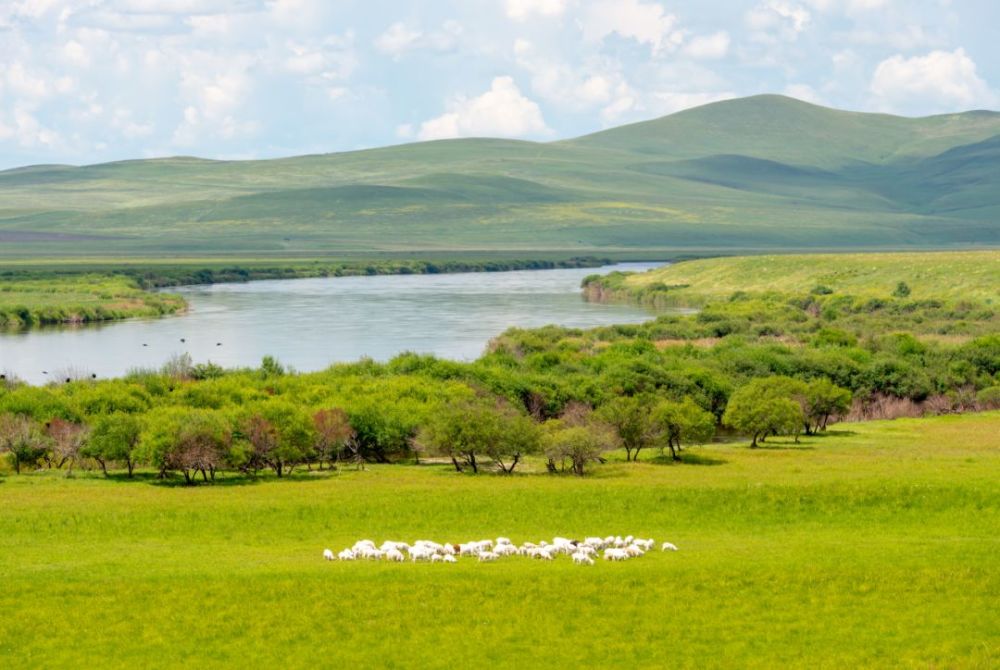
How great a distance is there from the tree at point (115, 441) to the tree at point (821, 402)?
2770 centimetres

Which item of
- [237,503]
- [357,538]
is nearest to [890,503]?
[357,538]

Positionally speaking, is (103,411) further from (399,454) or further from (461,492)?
(461,492)

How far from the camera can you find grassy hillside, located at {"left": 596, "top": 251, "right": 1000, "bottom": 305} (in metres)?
132

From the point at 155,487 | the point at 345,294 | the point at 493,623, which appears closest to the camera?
the point at 493,623

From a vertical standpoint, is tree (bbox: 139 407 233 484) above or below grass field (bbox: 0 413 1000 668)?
above

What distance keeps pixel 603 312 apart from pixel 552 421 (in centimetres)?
7461

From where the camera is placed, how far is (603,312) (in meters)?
132

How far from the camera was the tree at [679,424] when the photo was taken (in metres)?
57.0

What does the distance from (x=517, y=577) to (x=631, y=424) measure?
24.7m

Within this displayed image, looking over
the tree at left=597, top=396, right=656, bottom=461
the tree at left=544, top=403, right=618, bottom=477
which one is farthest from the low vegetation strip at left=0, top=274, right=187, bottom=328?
the tree at left=544, top=403, right=618, bottom=477

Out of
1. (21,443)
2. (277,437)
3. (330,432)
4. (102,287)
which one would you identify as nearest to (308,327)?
(102,287)

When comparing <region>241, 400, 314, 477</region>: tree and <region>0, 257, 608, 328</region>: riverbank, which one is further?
<region>0, 257, 608, 328</region>: riverbank

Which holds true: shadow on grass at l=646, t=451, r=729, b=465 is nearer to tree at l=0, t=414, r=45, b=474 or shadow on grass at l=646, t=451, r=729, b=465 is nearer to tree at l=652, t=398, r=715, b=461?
tree at l=652, t=398, r=715, b=461

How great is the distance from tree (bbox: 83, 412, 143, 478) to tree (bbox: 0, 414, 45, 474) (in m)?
2.52
